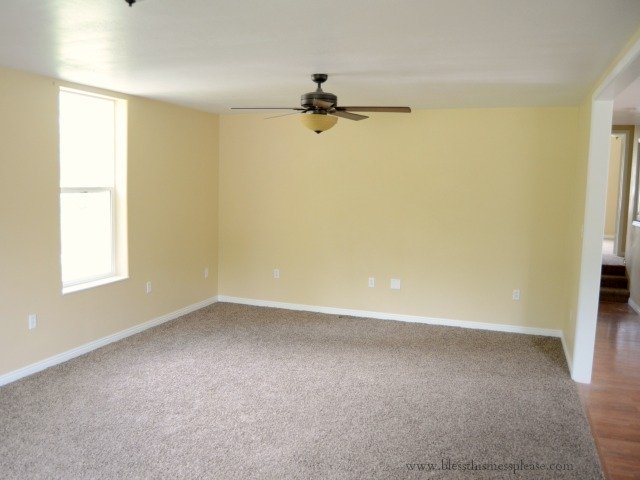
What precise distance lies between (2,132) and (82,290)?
1.44 m

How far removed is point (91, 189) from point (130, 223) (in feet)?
1.61

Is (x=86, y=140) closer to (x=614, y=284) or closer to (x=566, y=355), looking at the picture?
(x=566, y=355)

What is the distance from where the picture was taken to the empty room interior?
2752mm

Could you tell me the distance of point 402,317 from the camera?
572cm

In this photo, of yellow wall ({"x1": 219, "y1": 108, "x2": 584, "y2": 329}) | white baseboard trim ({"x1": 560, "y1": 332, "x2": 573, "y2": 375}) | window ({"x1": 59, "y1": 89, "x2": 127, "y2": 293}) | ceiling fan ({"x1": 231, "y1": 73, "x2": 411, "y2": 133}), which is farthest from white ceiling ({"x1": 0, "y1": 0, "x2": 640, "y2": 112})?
white baseboard trim ({"x1": 560, "y1": 332, "x2": 573, "y2": 375})

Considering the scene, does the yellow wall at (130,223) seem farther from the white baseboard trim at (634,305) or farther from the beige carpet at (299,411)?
the white baseboard trim at (634,305)

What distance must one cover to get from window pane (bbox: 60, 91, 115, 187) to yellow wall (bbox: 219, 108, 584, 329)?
168 cm

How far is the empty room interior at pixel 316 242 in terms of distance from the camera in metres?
2.75

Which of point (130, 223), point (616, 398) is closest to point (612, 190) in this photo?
point (616, 398)

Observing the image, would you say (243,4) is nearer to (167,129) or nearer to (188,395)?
(188,395)

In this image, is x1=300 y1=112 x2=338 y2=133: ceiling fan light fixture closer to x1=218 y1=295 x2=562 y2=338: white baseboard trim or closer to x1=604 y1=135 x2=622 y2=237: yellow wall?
x1=218 y1=295 x2=562 y2=338: white baseboard trim

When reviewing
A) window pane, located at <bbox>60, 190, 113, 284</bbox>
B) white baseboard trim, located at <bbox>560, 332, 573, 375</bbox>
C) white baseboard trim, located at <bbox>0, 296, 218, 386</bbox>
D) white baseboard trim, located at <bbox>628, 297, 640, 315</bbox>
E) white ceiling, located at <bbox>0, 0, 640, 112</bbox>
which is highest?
white ceiling, located at <bbox>0, 0, 640, 112</bbox>

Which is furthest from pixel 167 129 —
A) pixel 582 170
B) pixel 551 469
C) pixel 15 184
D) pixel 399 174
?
pixel 551 469

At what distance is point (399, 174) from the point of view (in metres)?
5.57
